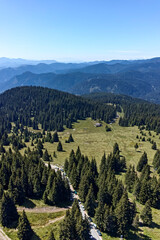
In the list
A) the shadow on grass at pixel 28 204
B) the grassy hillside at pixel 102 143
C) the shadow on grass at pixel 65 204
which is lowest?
the shadow on grass at pixel 65 204

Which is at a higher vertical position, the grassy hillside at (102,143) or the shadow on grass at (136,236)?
the grassy hillside at (102,143)

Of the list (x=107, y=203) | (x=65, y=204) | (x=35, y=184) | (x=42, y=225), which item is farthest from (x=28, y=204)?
(x=107, y=203)

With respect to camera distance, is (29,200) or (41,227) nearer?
(41,227)

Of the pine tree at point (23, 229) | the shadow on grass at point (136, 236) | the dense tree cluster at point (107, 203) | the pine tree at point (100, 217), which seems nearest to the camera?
the pine tree at point (23, 229)

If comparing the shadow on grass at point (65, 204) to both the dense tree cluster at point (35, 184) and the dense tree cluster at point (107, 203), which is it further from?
the dense tree cluster at point (107, 203)

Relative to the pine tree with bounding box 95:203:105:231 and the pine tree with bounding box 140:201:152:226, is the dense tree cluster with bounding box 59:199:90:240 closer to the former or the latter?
the pine tree with bounding box 95:203:105:231

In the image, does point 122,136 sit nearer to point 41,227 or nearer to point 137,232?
point 137,232

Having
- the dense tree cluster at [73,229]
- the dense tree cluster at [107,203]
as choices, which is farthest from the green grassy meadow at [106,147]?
the dense tree cluster at [73,229]

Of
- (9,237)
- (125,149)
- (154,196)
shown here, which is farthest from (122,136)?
(9,237)
